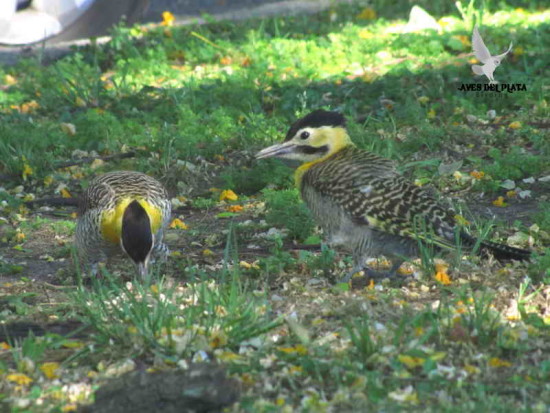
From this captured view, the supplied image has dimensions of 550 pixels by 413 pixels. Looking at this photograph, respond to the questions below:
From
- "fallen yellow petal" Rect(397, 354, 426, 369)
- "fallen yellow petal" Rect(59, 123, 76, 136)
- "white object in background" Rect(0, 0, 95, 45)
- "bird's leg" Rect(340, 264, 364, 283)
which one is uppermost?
"white object in background" Rect(0, 0, 95, 45)

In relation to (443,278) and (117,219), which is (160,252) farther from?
(443,278)

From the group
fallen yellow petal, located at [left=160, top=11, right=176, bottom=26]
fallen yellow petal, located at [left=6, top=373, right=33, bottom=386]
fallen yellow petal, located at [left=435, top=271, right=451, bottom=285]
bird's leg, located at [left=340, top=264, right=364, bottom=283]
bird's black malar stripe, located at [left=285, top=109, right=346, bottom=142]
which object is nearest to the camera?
fallen yellow petal, located at [left=6, top=373, right=33, bottom=386]

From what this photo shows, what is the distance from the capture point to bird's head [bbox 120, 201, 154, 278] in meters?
6.13

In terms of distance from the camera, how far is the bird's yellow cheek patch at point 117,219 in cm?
639

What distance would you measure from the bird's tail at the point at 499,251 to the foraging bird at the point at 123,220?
1857 mm

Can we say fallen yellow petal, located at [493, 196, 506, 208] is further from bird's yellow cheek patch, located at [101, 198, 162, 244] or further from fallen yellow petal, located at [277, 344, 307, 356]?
fallen yellow petal, located at [277, 344, 307, 356]

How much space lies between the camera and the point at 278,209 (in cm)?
712

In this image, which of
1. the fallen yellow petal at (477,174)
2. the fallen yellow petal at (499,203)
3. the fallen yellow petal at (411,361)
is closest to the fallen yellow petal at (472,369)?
the fallen yellow petal at (411,361)

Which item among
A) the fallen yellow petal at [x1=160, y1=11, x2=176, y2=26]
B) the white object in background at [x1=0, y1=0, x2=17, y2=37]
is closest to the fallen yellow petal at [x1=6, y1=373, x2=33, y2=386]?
the white object in background at [x1=0, y1=0, x2=17, y2=37]

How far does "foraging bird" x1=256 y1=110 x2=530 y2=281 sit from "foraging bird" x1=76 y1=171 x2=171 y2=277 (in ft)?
2.73

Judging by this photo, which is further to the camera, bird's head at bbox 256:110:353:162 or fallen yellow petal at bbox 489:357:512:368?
bird's head at bbox 256:110:353:162

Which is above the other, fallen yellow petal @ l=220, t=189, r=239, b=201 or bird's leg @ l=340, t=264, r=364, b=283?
bird's leg @ l=340, t=264, r=364, b=283

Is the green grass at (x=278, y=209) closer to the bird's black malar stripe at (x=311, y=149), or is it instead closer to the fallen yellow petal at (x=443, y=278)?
the fallen yellow petal at (x=443, y=278)

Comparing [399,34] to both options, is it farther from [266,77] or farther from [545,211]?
[545,211]
